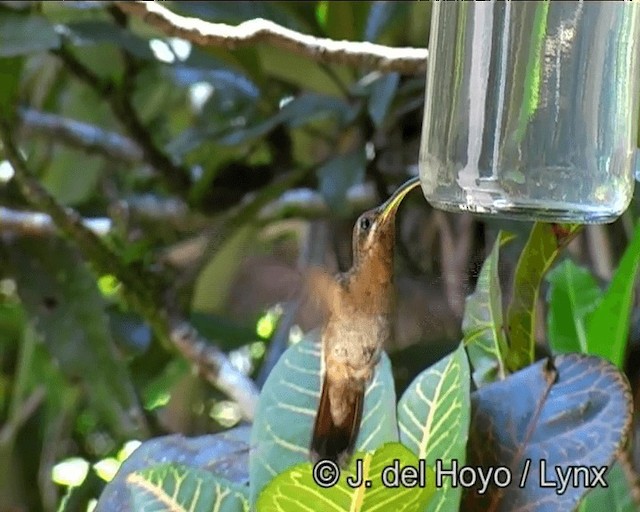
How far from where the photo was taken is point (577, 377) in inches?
12.9

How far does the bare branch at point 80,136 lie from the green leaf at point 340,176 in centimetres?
24

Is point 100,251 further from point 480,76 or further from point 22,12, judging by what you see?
point 480,76

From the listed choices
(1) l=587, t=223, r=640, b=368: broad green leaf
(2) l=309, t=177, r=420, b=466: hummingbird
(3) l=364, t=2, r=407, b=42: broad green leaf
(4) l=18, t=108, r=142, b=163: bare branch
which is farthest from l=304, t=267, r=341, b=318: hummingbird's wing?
(4) l=18, t=108, r=142, b=163: bare branch

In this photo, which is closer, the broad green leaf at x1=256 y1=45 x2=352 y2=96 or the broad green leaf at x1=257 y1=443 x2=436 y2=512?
the broad green leaf at x1=257 y1=443 x2=436 y2=512

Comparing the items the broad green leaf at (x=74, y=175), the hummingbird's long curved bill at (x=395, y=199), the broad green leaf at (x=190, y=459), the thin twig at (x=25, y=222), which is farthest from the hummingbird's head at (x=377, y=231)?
the broad green leaf at (x=74, y=175)

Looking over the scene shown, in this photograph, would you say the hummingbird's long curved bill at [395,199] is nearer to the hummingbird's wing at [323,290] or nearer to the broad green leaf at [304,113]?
the hummingbird's wing at [323,290]

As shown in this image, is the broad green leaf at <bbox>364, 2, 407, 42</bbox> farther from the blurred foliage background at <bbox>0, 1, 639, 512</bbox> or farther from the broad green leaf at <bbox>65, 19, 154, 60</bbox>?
the broad green leaf at <bbox>65, 19, 154, 60</bbox>

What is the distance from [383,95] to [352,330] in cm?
26

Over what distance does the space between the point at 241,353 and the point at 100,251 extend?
14cm

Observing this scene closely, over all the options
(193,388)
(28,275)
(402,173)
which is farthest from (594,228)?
(28,275)

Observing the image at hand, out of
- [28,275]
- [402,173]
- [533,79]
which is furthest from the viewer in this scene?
[28,275]

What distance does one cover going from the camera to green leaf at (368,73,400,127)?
549 millimetres

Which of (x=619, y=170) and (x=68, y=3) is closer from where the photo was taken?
(x=619, y=170)

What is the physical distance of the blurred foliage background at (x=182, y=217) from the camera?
511 millimetres
